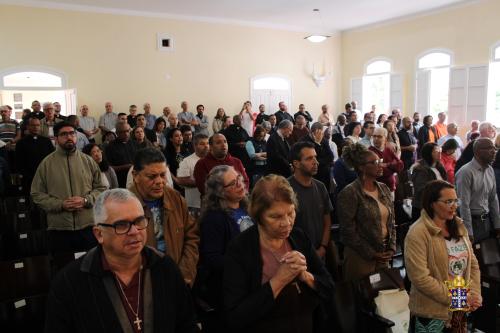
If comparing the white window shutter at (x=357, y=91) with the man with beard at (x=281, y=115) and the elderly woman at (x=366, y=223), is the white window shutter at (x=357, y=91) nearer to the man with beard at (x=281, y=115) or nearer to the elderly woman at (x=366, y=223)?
the man with beard at (x=281, y=115)

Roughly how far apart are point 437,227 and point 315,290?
110 centimetres

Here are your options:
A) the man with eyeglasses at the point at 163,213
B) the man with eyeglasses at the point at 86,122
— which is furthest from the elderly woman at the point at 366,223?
the man with eyeglasses at the point at 86,122

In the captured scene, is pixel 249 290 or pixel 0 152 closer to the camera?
pixel 249 290

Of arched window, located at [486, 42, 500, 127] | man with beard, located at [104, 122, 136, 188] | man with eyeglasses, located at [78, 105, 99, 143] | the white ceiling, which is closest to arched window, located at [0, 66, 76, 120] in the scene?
man with eyeglasses, located at [78, 105, 99, 143]

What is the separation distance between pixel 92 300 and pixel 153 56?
Answer: 36.4ft

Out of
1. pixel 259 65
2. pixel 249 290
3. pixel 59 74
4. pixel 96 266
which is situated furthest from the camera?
pixel 259 65

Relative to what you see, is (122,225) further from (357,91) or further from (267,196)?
(357,91)

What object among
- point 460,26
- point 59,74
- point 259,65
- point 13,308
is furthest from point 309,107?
point 13,308

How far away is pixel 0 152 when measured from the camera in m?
6.54

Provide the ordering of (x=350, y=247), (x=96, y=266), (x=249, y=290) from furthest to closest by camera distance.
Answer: (x=350, y=247), (x=249, y=290), (x=96, y=266)

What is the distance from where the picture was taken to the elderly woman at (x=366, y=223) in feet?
9.77

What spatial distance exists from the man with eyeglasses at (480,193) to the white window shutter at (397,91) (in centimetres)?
984

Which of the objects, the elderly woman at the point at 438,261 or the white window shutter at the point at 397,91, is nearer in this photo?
the elderly woman at the point at 438,261

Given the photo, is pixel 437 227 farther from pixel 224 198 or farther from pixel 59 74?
pixel 59 74
